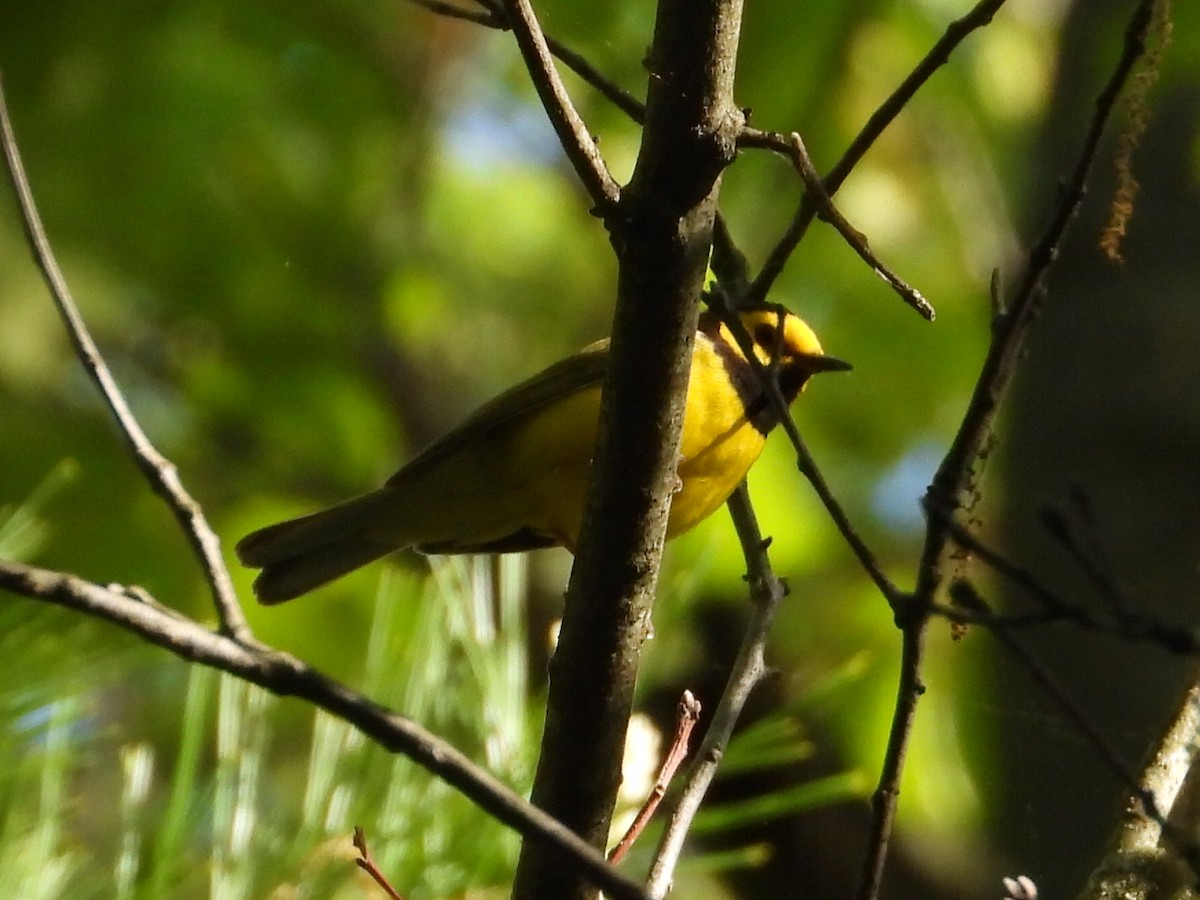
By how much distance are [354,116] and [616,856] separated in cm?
353

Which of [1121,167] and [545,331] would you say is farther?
[545,331]

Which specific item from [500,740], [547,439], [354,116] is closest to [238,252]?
[354,116]

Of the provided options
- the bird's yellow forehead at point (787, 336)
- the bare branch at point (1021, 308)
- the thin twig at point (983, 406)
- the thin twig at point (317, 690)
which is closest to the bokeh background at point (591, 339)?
the bird's yellow forehead at point (787, 336)

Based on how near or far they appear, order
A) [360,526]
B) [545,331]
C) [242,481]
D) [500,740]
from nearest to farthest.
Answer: [500,740], [360,526], [242,481], [545,331]

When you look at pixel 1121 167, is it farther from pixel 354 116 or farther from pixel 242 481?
pixel 242 481

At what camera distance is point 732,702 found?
2.17 meters

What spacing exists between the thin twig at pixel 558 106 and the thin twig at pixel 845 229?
0.80 feet

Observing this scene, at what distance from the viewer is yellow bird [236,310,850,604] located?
332 cm

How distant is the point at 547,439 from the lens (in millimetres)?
3531

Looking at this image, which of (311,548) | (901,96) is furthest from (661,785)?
(311,548)

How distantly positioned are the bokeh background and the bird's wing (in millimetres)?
289

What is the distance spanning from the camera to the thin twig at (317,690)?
1185 millimetres

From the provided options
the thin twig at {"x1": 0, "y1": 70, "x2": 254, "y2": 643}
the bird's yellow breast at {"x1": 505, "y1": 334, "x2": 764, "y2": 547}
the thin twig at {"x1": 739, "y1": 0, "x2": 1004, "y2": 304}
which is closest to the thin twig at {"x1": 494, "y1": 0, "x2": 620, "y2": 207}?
the thin twig at {"x1": 739, "y1": 0, "x2": 1004, "y2": 304}

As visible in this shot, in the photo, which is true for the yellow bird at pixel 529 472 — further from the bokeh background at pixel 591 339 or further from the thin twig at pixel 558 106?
the thin twig at pixel 558 106
